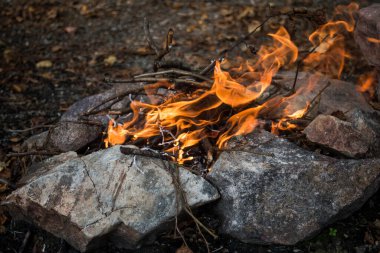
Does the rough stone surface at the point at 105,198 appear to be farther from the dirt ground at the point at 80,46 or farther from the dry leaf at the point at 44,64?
the dry leaf at the point at 44,64

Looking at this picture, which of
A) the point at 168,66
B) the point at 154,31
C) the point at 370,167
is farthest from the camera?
the point at 154,31

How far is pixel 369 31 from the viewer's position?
153 inches

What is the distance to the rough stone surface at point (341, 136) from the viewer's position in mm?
3357

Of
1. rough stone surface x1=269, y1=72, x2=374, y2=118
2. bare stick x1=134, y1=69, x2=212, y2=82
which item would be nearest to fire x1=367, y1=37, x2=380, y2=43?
rough stone surface x1=269, y1=72, x2=374, y2=118

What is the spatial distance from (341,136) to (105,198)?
1959 mm

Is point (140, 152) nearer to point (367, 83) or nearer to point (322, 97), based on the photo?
point (322, 97)

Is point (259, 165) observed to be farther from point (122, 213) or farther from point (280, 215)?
point (122, 213)

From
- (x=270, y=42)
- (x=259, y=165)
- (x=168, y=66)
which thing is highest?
(x=168, y=66)

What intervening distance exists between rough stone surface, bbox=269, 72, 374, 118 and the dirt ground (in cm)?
99

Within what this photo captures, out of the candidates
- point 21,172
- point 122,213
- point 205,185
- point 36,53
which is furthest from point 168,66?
point 36,53

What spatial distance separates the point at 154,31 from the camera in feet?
21.5

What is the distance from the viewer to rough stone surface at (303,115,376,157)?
3357mm

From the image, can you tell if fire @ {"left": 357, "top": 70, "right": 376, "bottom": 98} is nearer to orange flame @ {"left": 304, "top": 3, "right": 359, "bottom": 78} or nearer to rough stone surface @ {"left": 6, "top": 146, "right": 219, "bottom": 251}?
orange flame @ {"left": 304, "top": 3, "right": 359, "bottom": 78}

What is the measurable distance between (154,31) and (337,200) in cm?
438
